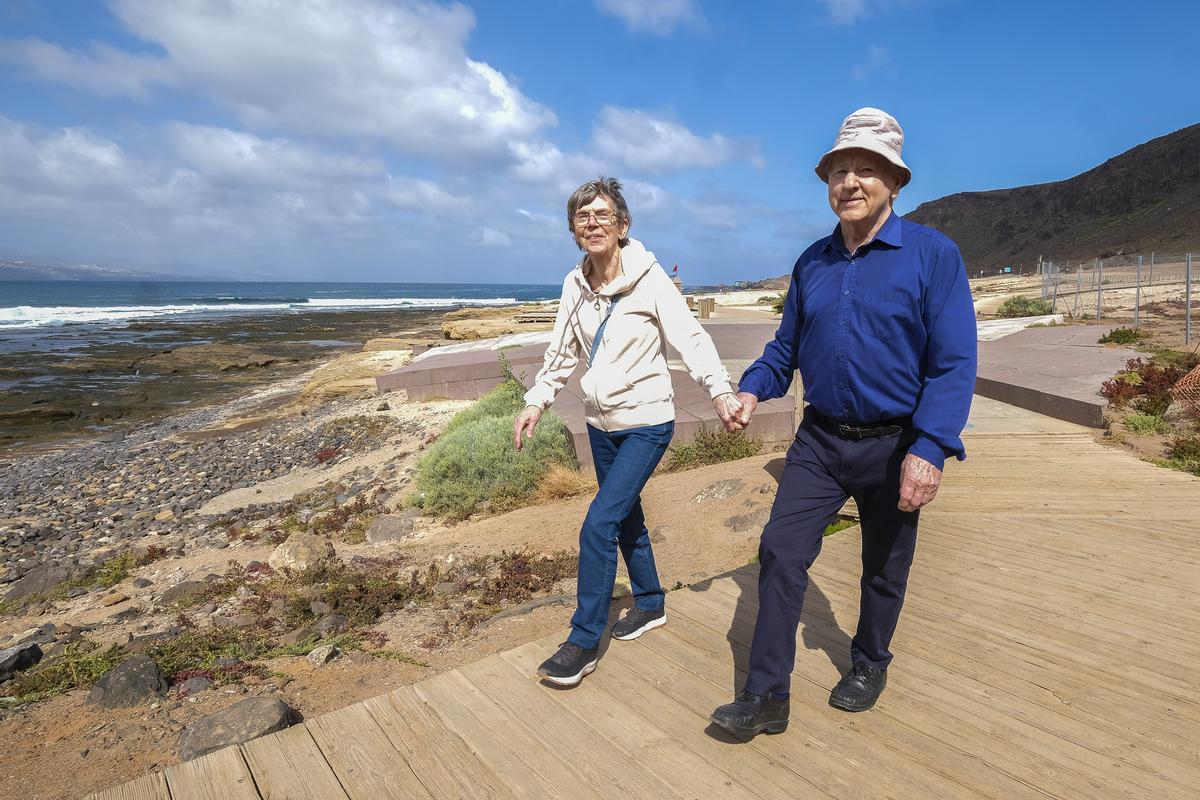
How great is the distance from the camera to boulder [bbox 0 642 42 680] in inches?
163

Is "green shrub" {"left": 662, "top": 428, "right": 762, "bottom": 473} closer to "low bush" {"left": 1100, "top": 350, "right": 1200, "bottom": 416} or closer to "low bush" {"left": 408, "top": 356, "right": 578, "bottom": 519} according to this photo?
"low bush" {"left": 408, "top": 356, "right": 578, "bottom": 519}

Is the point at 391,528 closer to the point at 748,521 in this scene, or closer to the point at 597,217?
the point at 748,521

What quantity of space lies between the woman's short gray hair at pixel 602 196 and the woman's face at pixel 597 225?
20mm

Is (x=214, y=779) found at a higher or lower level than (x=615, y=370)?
lower

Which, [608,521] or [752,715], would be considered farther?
[608,521]

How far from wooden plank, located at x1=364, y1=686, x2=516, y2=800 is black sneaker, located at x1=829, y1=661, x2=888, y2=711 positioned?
1149mm

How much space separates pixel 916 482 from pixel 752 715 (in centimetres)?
88

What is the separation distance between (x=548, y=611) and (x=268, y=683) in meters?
1.63

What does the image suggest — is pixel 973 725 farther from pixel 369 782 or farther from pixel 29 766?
pixel 29 766

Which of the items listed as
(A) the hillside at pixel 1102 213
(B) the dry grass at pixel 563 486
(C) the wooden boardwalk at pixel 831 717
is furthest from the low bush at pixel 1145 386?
(A) the hillside at pixel 1102 213

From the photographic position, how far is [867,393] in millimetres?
2238

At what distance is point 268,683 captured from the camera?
387cm

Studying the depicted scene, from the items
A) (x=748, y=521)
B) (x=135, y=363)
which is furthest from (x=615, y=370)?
(x=135, y=363)

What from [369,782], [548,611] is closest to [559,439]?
[548,611]
